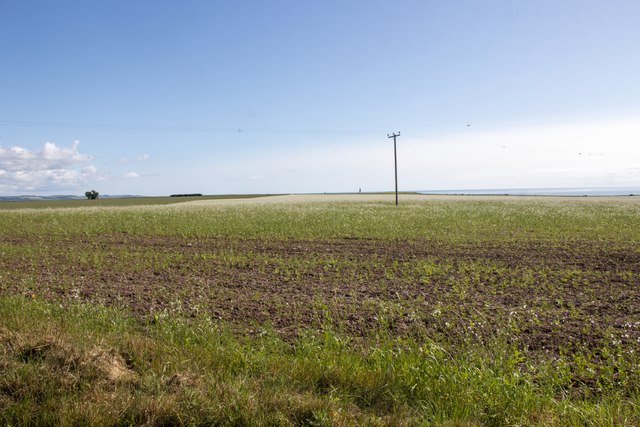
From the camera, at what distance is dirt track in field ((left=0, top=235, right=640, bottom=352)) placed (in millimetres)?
8000

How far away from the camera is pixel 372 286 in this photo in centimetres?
1147

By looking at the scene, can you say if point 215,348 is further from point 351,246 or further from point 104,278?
point 351,246

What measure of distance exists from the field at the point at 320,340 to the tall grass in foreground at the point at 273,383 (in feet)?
0.08

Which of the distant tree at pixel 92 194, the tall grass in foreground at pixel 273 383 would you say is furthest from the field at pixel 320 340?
the distant tree at pixel 92 194

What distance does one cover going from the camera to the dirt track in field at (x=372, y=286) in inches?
315

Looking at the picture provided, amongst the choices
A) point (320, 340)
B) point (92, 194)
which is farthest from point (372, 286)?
point (92, 194)

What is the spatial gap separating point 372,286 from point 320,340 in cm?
474

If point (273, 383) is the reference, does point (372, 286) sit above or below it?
below

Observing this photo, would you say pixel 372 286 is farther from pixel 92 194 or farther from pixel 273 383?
pixel 92 194

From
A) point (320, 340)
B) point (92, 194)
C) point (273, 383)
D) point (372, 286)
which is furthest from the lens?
point (92, 194)

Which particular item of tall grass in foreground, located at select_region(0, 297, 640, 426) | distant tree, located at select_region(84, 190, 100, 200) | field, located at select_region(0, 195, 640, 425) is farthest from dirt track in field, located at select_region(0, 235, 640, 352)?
distant tree, located at select_region(84, 190, 100, 200)

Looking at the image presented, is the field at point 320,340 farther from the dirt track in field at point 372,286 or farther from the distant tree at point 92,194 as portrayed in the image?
the distant tree at point 92,194

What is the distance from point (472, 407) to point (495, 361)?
1.55m

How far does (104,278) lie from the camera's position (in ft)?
39.9
